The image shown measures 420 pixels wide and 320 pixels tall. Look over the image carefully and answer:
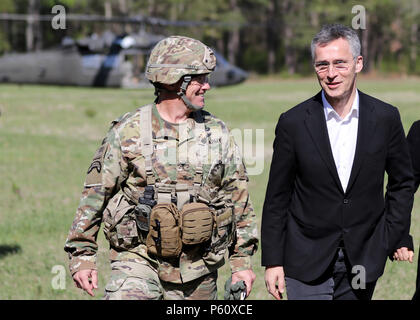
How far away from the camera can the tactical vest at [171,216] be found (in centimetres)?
426

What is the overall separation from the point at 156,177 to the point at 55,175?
11400 mm

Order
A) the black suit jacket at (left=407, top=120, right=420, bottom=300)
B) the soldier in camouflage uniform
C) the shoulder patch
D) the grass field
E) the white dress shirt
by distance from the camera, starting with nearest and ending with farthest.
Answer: the white dress shirt, the soldier in camouflage uniform, the shoulder patch, the black suit jacket at (left=407, top=120, right=420, bottom=300), the grass field

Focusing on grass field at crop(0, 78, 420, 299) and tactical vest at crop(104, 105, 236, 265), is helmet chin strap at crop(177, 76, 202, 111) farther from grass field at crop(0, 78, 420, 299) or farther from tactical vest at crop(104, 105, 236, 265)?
grass field at crop(0, 78, 420, 299)

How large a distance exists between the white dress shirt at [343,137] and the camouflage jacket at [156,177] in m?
0.63

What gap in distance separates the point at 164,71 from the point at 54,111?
2403 centimetres

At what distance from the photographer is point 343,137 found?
4.24 m

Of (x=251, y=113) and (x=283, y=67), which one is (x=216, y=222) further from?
(x=283, y=67)

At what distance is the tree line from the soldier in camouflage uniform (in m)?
68.1

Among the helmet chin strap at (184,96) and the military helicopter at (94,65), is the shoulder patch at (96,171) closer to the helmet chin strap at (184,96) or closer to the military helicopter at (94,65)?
the helmet chin strap at (184,96)

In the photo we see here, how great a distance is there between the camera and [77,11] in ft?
255

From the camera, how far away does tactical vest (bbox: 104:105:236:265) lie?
4.26m

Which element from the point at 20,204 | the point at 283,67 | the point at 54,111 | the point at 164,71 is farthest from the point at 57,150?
the point at 283,67

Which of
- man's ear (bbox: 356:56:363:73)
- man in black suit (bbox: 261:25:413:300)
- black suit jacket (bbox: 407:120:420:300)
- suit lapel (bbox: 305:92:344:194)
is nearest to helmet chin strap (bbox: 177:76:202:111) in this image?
man in black suit (bbox: 261:25:413:300)

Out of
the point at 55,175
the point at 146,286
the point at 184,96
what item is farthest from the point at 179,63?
the point at 55,175
